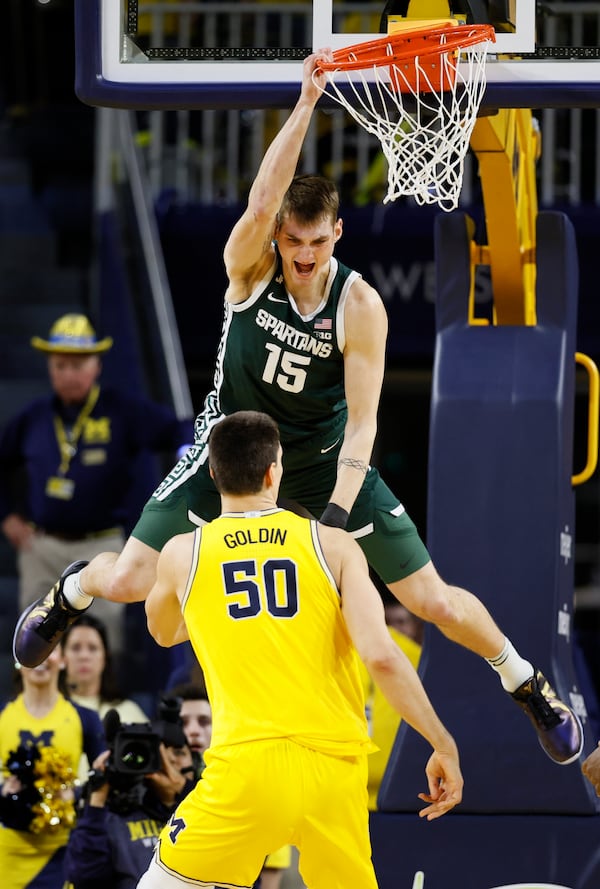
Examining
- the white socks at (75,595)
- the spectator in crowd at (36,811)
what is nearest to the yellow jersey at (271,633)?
the white socks at (75,595)

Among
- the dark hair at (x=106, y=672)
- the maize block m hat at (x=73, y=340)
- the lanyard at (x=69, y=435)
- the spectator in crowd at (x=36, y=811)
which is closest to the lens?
the spectator in crowd at (x=36, y=811)

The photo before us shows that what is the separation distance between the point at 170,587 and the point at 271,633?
46 centimetres

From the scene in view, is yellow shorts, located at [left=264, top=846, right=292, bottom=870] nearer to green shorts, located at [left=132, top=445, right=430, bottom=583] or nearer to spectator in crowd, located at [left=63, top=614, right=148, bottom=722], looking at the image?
spectator in crowd, located at [left=63, top=614, right=148, bottom=722]

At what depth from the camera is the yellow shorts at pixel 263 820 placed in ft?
17.2

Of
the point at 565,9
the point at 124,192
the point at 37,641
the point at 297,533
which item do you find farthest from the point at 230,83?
the point at 565,9

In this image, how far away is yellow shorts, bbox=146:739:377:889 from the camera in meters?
5.23

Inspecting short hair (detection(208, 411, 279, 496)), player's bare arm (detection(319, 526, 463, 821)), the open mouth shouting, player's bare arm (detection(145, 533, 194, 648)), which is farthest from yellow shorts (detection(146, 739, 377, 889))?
the open mouth shouting

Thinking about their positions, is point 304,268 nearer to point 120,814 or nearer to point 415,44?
point 415,44

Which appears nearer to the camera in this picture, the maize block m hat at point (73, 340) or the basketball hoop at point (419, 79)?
the basketball hoop at point (419, 79)

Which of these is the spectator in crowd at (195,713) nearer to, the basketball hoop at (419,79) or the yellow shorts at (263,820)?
the yellow shorts at (263,820)

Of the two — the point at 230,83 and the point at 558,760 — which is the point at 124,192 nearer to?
the point at 230,83

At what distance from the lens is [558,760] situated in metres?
6.57

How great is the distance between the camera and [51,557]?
34.9 feet

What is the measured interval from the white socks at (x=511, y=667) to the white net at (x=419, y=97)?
1.81 metres
